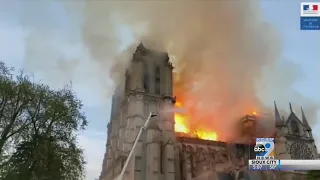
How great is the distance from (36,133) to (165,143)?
41.2 m

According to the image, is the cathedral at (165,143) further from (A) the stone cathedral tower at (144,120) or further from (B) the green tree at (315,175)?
(B) the green tree at (315,175)

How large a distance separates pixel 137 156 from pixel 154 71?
2284cm

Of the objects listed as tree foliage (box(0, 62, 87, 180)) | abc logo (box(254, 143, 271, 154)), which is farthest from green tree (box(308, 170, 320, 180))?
tree foliage (box(0, 62, 87, 180))

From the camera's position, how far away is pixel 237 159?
6956 cm

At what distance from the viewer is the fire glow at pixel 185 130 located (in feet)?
255

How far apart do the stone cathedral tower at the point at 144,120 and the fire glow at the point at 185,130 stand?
8.69 metres

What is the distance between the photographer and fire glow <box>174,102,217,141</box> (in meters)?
77.8

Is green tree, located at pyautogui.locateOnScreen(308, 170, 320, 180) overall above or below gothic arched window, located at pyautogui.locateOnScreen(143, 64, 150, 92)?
below

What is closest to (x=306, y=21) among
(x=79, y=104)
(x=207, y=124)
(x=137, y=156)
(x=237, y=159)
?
(x=79, y=104)

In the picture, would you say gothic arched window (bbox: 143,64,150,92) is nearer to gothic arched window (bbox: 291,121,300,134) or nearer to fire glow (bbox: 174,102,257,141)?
fire glow (bbox: 174,102,257,141)

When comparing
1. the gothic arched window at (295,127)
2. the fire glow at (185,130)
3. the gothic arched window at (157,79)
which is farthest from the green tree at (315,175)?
the gothic arched window at (295,127)

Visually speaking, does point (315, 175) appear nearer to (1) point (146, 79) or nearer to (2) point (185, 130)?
(1) point (146, 79)

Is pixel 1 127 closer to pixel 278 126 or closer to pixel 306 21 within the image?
pixel 306 21

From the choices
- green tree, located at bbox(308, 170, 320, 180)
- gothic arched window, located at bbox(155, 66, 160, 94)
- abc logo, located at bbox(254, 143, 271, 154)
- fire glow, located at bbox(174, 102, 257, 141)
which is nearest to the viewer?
green tree, located at bbox(308, 170, 320, 180)
